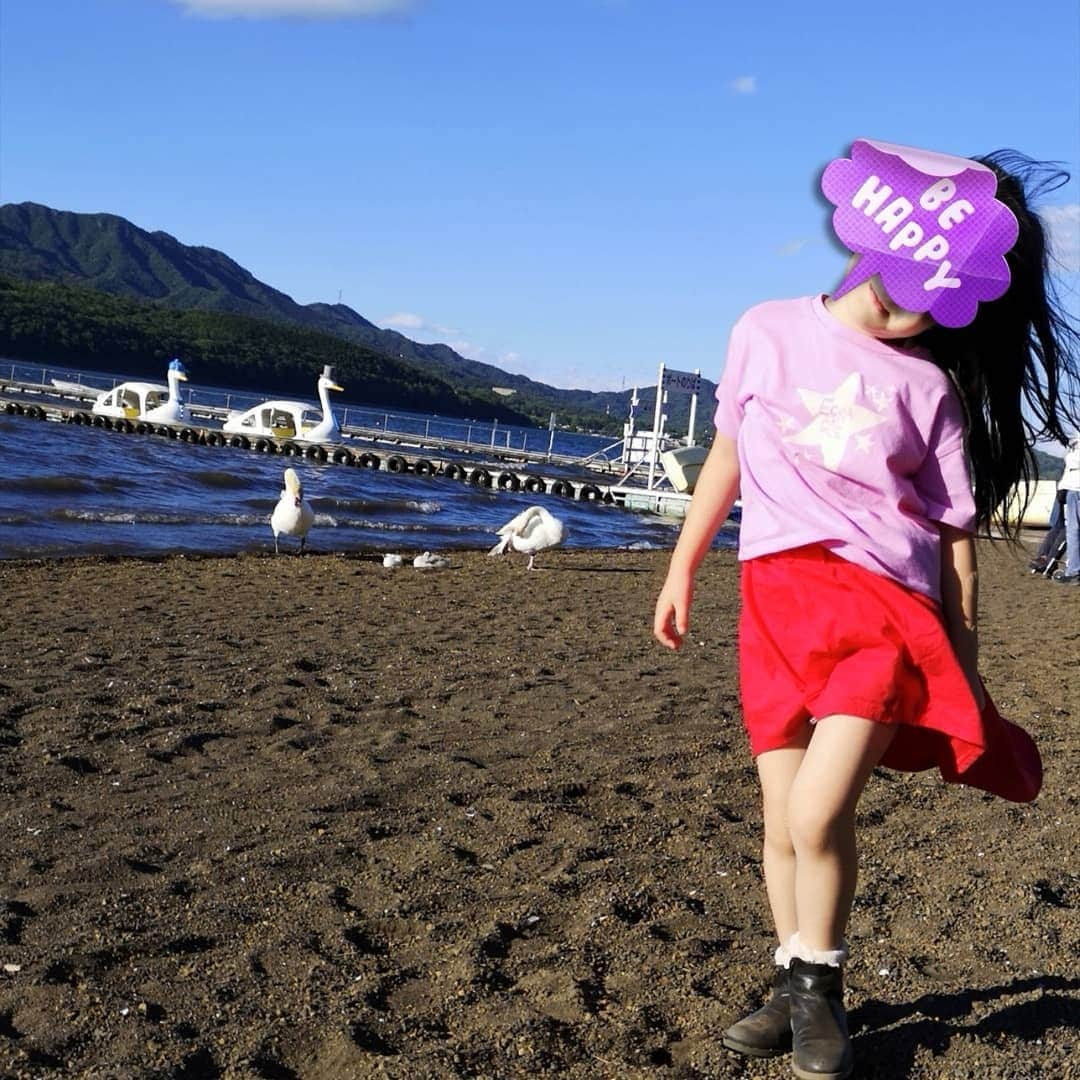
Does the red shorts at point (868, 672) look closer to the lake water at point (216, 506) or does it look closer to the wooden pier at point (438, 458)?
the lake water at point (216, 506)

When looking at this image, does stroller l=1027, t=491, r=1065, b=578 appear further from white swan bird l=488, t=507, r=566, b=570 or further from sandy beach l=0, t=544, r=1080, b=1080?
sandy beach l=0, t=544, r=1080, b=1080

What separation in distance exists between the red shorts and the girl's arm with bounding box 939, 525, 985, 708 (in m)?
0.06

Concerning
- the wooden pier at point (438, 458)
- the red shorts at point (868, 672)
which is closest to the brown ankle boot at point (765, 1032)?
the red shorts at point (868, 672)

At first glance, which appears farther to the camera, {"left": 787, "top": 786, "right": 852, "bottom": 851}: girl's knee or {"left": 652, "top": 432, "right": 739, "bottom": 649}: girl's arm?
{"left": 652, "top": 432, "right": 739, "bottom": 649}: girl's arm

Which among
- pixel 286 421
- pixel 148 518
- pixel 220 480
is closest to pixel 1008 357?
pixel 148 518

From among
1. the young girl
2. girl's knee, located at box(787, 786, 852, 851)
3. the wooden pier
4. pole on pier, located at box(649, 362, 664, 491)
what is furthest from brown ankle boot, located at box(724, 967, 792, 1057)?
pole on pier, located at box(649, 362, 664, 491)

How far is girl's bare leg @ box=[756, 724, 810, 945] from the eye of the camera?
272 cm

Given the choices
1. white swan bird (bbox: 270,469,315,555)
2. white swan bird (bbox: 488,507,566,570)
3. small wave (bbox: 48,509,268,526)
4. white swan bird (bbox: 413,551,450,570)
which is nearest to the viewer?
white swan bird (bbox: 413,551,450,570)

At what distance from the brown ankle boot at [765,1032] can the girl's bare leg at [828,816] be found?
7.4 inches

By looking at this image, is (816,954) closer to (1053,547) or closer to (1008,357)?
(1008,357)

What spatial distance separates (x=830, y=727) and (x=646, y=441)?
3862 centimetres

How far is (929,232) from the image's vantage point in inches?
100

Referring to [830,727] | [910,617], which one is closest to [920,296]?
[910,617]

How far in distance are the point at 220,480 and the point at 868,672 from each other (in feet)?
83.3
